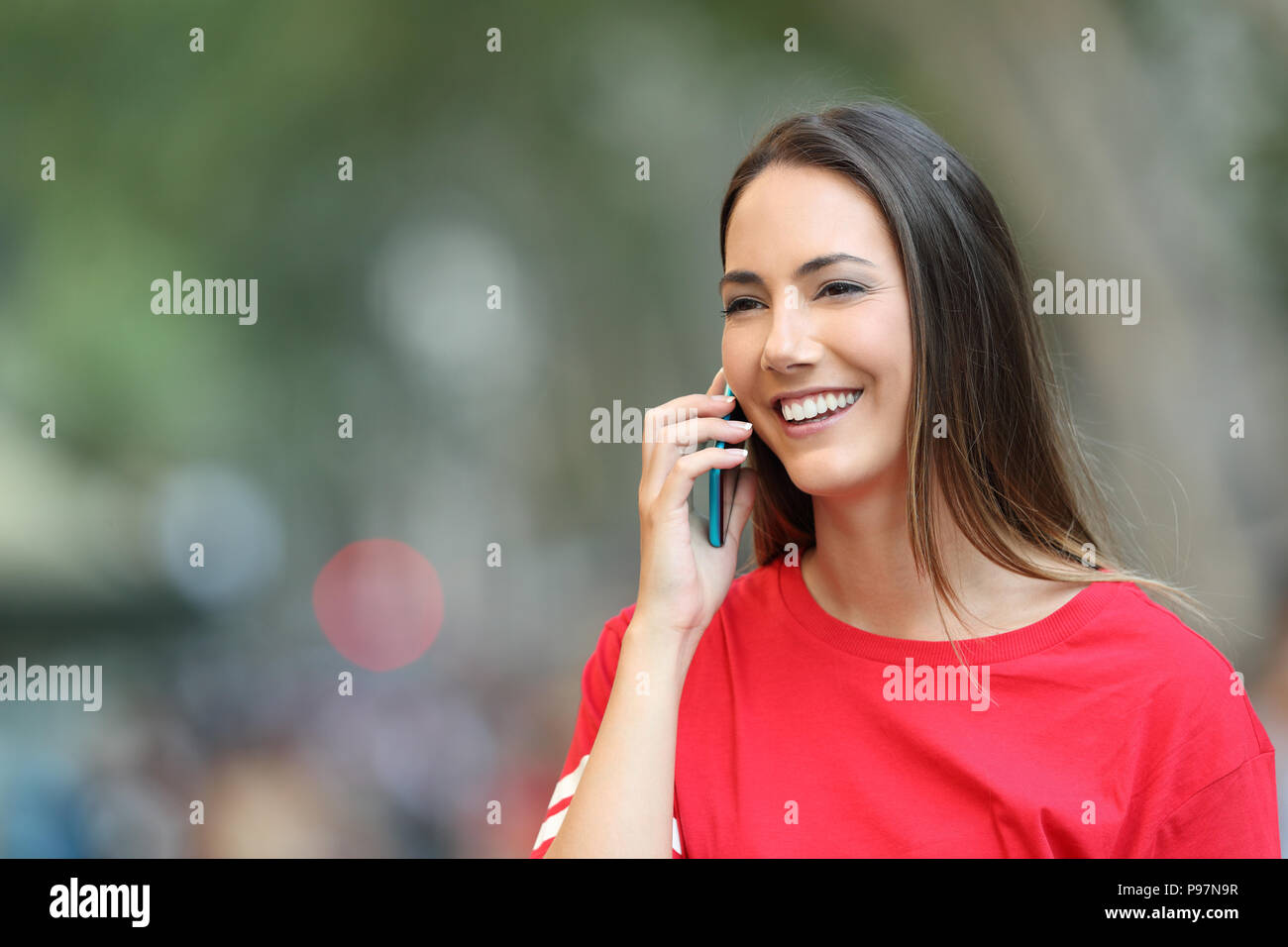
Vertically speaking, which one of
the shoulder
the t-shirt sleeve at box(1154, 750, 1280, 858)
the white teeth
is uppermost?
the white teeth

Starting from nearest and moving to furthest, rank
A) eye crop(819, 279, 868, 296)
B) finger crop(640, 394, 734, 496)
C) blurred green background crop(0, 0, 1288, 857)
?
1. eye crop(819, 279, 868, 296)
2. finger crop(640, 394, 734, 496)
3. blurred green background crop(0, 0, 1288, 857)

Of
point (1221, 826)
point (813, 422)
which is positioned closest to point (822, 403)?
point (813, 422)

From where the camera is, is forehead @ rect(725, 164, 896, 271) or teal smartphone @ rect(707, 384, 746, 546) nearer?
forehead @ rect(725, 164, 896, 271)

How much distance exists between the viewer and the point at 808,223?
4.15 ft

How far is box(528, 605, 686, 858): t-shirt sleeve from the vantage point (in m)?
1.33

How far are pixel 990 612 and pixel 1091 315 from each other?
100 cm

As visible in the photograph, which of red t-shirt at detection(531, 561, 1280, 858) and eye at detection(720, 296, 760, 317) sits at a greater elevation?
eye at detection(720, 296, 760, 317)

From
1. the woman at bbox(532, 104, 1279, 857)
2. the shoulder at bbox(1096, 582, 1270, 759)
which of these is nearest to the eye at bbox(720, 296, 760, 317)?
the woman at bbox(532, 104, 1279, 857)

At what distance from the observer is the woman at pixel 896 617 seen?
1176 mm

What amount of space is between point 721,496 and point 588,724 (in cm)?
38

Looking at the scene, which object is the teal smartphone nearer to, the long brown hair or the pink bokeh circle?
the long brown hair

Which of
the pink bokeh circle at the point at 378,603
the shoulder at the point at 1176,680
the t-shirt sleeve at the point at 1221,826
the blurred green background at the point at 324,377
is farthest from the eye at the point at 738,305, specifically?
the pink bokeh circle at the point at 378,603

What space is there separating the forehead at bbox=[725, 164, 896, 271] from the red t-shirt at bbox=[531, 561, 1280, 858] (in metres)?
0.51

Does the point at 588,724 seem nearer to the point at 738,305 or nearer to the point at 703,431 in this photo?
the point at 703,431
